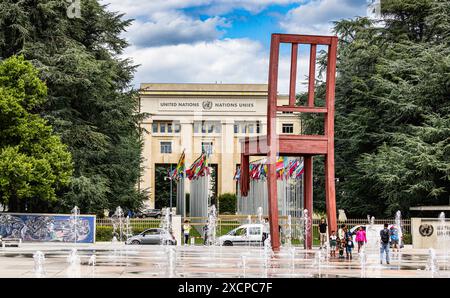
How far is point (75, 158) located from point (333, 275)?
84.2 ft

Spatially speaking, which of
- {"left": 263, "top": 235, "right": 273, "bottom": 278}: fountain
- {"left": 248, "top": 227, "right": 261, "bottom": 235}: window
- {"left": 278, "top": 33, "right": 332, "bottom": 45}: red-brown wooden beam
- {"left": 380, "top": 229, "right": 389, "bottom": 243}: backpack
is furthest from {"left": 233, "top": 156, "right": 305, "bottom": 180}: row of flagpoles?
{"left": 380, "top": 229, "right": 389, "bottom": 243}: backpack

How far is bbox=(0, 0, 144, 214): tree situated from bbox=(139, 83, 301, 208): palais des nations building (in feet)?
5.78

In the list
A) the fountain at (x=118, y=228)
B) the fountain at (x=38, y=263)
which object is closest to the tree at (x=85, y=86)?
the fountain at (x=118, y=228)

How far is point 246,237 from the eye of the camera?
123 ft

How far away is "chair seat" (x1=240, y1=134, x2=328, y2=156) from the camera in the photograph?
27.1 meters

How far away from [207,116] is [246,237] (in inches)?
828

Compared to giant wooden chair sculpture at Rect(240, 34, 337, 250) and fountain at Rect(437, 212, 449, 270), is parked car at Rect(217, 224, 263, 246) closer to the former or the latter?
fountain at Rect(437, 212, 449, 270)

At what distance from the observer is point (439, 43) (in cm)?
4450

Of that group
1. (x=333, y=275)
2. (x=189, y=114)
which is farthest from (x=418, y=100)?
(x=333, y=275)

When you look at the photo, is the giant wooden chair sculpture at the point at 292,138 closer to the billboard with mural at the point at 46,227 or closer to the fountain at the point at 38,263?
the fountain at the point at 38,263

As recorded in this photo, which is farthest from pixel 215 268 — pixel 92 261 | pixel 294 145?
pixel 294 145

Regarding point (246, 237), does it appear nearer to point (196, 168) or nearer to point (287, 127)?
point (196, 168)

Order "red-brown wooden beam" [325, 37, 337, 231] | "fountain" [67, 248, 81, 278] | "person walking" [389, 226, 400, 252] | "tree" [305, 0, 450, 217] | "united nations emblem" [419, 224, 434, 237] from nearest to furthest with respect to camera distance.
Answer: "fountain" [67, 248, 81, 278]
"person walking" [389, 226, 400, 252]
"red-brown wooden beam" [325, 37, 337, 231]
"united nations emblem" [419, 224, 434, 237]
"tree" [305, 0, 450, 217]

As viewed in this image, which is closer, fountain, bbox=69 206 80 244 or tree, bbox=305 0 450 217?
fountain, bbox=69 206 80 244
